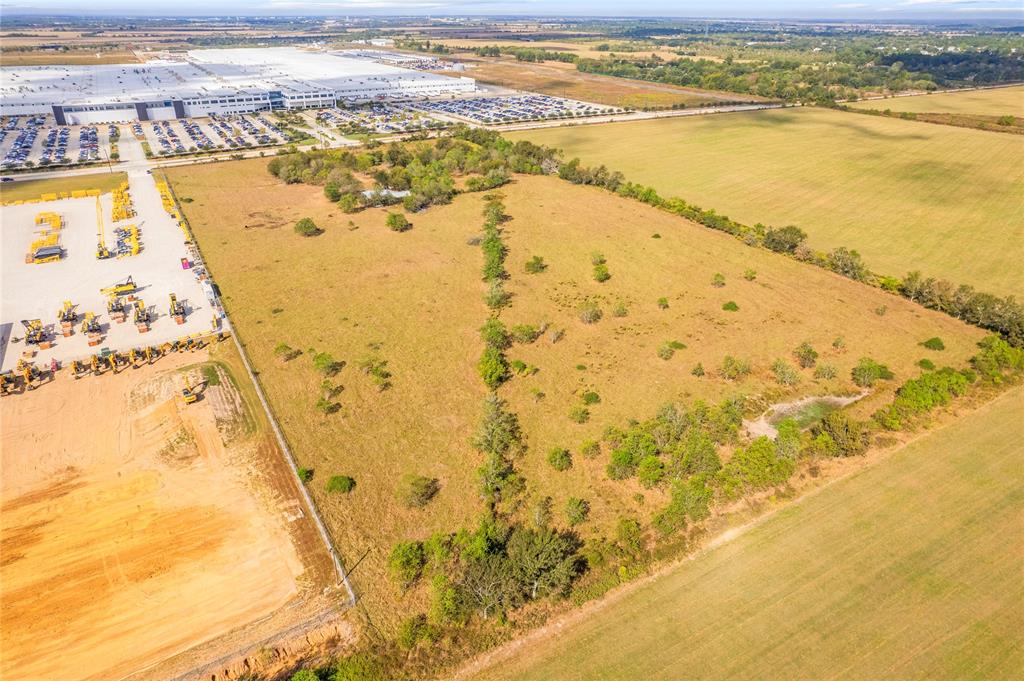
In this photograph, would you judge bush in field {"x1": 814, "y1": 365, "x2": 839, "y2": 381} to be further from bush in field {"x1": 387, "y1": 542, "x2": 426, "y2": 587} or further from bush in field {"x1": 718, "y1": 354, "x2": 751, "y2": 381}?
bush in field {"x1": 387, "y1": 542, "x2": 426, "y2": 587}

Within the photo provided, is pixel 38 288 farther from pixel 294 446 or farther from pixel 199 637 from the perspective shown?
pixel 199 637

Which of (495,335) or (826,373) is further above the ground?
(495,335)

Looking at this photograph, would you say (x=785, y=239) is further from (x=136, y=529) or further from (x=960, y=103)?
(x=960, y=103)

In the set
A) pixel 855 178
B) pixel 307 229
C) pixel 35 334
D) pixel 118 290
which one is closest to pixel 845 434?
pixel 307 229

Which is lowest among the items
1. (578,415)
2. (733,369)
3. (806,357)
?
(578,415)

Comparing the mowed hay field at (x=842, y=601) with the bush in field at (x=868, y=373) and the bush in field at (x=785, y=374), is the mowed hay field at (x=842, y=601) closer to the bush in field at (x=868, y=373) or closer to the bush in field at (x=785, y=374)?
the bush in field at (x=868, y=373)

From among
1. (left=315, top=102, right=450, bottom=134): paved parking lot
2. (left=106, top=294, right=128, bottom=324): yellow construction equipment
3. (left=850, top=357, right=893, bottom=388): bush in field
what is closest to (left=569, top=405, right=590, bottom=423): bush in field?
(left=850, top=357, right=893, bottom=388): bush in field

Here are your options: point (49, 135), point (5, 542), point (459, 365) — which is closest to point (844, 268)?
point (459, 365)
